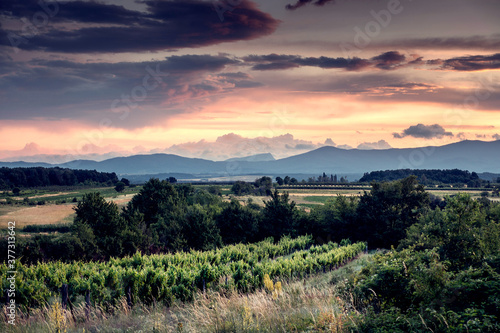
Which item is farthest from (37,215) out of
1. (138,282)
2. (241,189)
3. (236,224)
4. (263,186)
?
(263,186)

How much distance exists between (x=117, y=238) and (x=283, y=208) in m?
22.6

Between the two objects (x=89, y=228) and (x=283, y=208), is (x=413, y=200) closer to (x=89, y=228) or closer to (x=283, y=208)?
(x=283, y=208)

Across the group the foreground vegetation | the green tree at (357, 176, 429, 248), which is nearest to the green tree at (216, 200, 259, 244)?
the foreground vegetation

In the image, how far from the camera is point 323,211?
5247 cm

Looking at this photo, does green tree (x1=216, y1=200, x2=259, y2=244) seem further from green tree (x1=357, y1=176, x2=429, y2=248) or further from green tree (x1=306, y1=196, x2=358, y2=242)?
green tree (x1=357, y1=176, x2=429, y2=248)

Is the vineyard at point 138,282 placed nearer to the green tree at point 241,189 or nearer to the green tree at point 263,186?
the green tree at point 241,189

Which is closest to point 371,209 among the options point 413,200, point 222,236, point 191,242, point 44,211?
point 413,200

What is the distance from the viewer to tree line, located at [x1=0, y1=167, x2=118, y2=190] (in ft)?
404

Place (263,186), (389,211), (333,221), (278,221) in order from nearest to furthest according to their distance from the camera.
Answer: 1. (389,211)
2. (333,221)
3. (278,221)
4. (263,186)

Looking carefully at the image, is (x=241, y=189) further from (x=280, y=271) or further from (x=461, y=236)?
(x=461, y=236)

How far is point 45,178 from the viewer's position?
135 meters

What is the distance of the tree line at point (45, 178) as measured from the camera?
123125 mm

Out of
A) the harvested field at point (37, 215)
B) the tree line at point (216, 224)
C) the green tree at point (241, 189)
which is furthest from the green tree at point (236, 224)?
the green tree at point (241, 189)

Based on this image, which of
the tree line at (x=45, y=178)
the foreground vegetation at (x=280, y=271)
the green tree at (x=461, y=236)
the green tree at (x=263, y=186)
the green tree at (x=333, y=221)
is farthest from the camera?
the tree line at (x=45, y=178)
